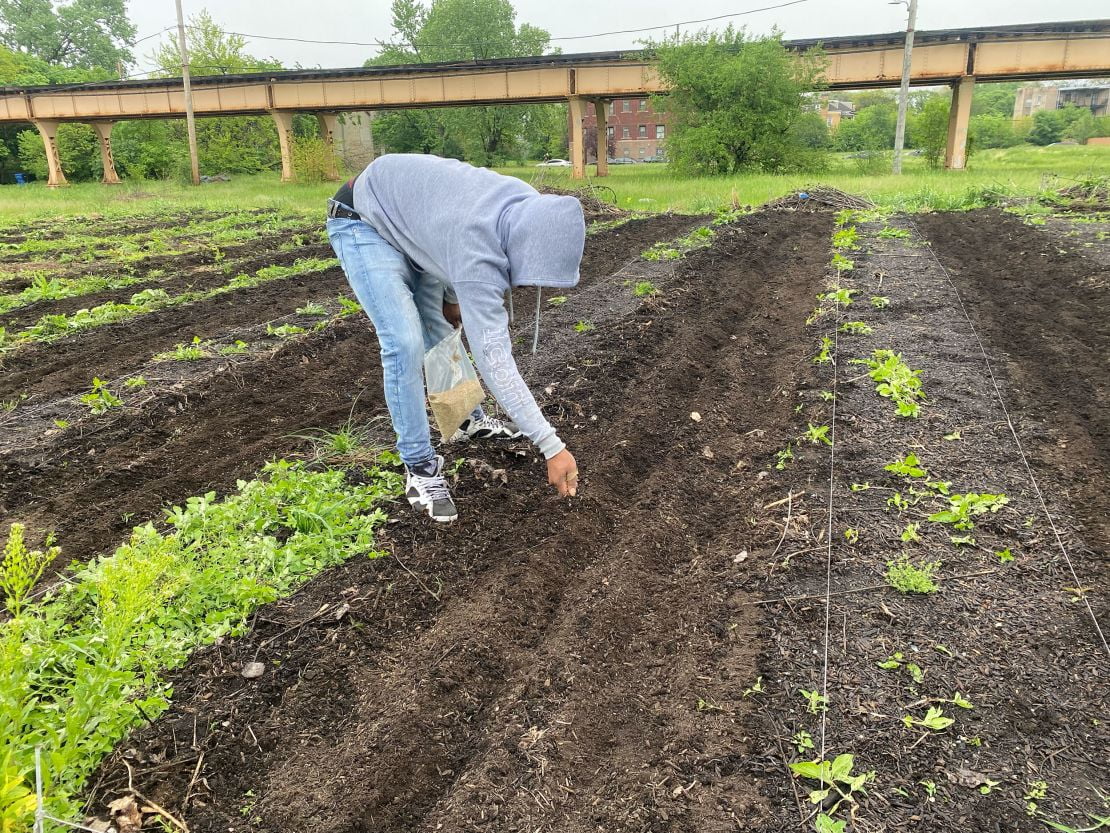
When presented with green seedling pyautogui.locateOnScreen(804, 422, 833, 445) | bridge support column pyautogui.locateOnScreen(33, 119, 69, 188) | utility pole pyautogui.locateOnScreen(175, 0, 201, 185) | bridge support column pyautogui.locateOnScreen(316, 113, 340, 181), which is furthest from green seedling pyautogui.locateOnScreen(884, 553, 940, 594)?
bridge support column pyautogui.locateOnScreen(33, 119, 69, 188)

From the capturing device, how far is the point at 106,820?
1.90 m

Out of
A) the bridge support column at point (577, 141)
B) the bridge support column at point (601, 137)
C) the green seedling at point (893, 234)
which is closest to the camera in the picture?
the green seedling at point (893, 234)

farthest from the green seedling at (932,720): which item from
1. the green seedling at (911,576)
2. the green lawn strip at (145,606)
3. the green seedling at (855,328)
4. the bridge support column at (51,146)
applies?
the bridge support column at (51,146)

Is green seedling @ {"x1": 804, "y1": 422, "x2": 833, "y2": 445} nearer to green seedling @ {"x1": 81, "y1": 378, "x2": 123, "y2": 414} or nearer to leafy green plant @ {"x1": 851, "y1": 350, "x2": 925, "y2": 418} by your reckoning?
leafy green plant @ {"x1": 851, "y1": 350, "x2": 925, "y2": 418}

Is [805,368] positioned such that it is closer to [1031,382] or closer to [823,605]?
[1031,382]

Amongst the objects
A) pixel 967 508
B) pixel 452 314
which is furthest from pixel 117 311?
pixel 967 508

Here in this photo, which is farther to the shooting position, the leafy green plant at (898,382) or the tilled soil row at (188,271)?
the tilled soil row at (188,271)

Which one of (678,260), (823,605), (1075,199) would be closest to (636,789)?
(823,605)

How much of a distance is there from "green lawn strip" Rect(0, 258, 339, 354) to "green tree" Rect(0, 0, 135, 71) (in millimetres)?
73666

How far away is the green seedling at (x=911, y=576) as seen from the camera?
2.82 meters

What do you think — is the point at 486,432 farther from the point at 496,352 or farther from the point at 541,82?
the point at 541,82

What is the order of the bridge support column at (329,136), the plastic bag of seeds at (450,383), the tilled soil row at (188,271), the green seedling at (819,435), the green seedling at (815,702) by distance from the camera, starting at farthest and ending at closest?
1. the bridge support column at (329,136)
2. the tilled soil row at (188,271)
3. the green seedling at (819,435)
4. the plastic bag of seeds at (450,383)
5. the green seedling at (815,702)

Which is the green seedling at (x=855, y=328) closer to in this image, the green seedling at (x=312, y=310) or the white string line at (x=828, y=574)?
the white string line at (x=828, y=574)

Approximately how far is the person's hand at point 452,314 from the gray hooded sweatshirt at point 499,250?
834 mm
